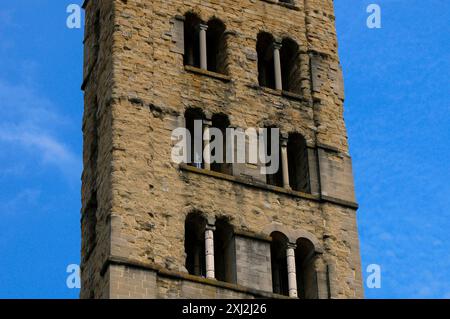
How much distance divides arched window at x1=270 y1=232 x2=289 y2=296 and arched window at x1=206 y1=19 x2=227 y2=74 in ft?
20.2

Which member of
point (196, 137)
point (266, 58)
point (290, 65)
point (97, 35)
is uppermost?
point (97, 35)

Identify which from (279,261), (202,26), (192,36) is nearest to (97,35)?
(192,36)

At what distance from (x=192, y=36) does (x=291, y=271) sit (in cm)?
847

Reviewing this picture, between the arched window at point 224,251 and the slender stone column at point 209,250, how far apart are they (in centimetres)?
47

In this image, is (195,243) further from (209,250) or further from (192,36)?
(192,36)

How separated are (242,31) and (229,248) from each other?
795 cm

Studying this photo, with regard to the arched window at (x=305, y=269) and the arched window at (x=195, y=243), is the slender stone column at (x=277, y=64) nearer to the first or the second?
the arched window at (x=305, y=269)

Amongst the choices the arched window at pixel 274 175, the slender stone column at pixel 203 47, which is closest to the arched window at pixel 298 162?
the arched window at pixel 274 175

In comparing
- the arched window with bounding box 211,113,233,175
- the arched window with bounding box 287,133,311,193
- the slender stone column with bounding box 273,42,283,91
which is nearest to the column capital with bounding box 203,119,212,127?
the arched window with bounding box 211,113,233,175

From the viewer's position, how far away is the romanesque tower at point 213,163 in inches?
2015

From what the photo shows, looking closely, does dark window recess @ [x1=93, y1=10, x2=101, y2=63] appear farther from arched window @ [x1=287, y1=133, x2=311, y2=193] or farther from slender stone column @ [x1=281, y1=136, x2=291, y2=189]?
arched window @ [x1=287, y1=133, x2=311, y2=193]

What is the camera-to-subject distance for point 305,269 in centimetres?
5328

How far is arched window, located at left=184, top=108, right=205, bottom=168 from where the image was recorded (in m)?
54.0
